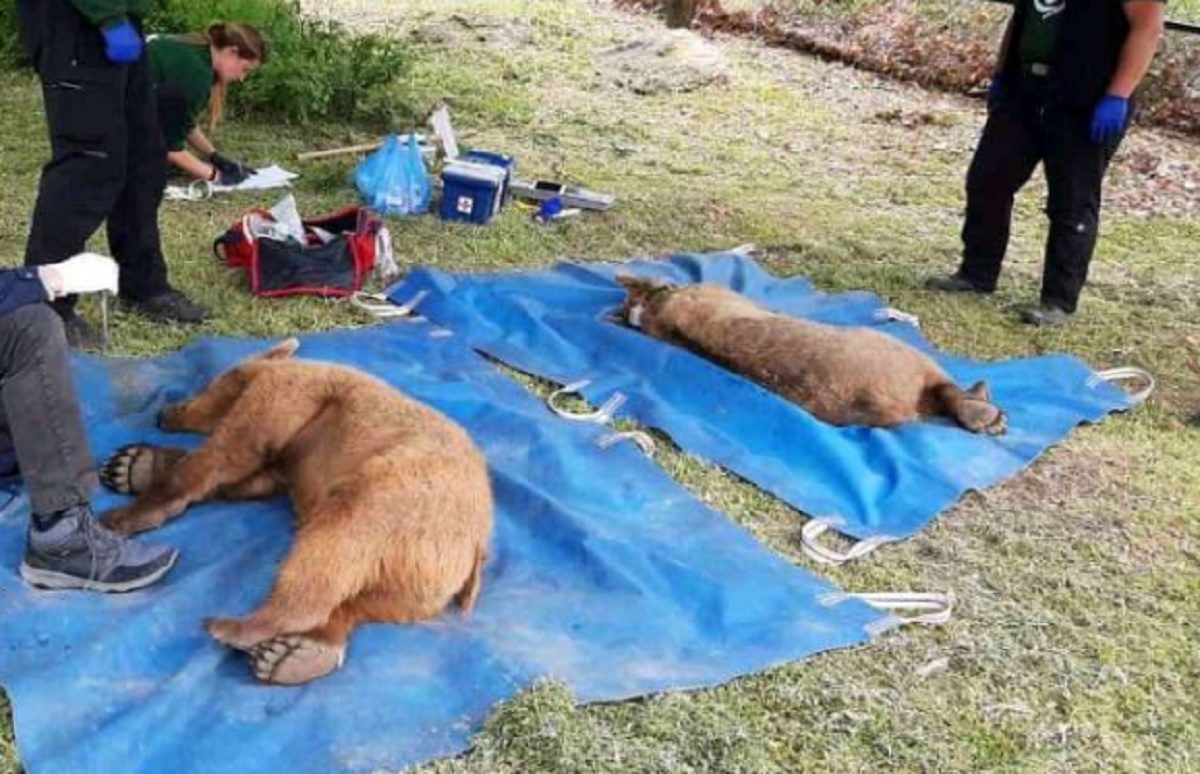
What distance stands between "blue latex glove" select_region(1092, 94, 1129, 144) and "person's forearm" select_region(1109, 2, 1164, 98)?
41 millimetres

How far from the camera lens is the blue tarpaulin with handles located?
2.95 metres

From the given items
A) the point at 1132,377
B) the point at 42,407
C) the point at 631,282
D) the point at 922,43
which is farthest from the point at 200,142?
the point at 922,43

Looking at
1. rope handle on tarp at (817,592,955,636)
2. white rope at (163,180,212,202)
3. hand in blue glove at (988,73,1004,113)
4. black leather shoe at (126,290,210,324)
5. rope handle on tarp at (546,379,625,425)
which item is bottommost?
black leather shoe at (126,290,210,324)

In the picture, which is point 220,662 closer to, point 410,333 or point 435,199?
point 410,333

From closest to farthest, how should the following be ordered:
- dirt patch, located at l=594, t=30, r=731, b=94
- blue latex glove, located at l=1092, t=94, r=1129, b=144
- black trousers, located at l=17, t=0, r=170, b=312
→ black trousers, located at l=17, t=0, r=170, b=312
blue latex glove, located at l=1092, t=94, r=1129, b=144
dirt patch, located at l=594, t=30, r=731, b=94

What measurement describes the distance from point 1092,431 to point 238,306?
3.91 metres

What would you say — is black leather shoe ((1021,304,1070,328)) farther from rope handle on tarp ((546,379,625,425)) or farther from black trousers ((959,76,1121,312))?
rope handle on tarp ((546,379,625,425))

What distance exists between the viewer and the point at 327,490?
357 centimetres

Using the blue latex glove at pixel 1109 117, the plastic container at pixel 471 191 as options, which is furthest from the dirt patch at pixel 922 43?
the plastic container at pixel 471 191

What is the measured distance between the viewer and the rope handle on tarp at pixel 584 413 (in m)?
4.93

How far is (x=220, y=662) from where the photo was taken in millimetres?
3174

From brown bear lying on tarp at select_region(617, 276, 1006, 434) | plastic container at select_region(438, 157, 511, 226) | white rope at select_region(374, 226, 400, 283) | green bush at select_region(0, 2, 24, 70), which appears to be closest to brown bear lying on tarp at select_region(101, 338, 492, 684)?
brown bear lying on tarp at select_region(617, 276, 1006, 434)

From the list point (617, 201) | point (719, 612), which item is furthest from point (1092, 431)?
point (617, 201)

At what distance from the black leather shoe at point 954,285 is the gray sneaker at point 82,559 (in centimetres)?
494
